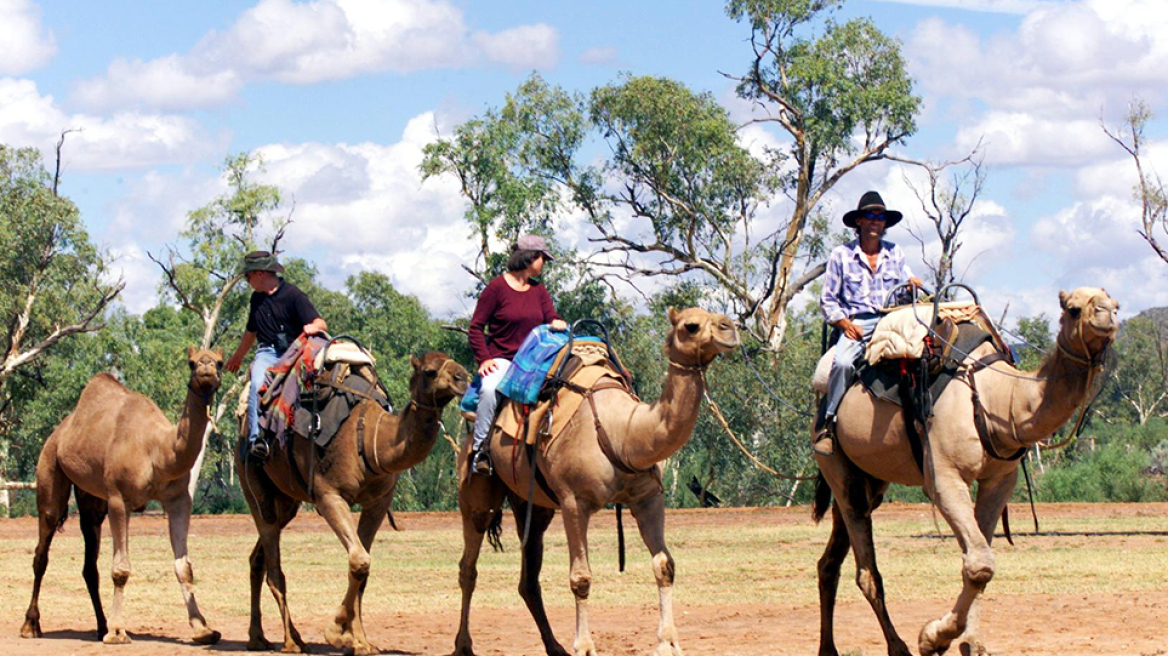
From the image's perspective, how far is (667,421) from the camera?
9891 mm

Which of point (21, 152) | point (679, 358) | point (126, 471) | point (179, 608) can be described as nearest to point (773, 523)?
point (179, 608)

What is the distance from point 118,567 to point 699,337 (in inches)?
255

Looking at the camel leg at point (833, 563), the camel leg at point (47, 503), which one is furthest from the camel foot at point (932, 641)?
the camel leg at point (47, 503)

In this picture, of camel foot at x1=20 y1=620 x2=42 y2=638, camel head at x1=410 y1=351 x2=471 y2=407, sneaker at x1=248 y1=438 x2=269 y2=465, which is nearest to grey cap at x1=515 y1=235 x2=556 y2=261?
camel head at x1=410 y1=351 x2=471 y2=407

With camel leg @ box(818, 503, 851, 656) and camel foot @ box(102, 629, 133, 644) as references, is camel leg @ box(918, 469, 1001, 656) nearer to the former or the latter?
camel leg @ box(818, 503, 851, 656)

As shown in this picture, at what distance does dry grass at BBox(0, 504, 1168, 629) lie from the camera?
55.8ft

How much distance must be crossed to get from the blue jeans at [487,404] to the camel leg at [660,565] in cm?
156

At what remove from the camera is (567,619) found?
15039 mm

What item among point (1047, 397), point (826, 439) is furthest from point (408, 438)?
point (1047, 397)

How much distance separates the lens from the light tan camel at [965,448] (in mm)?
9297

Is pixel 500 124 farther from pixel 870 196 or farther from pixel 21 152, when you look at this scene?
pixel 870 196

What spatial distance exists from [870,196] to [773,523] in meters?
22.8

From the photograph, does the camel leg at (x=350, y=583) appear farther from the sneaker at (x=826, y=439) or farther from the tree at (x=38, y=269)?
the tree at (x=38, y=269)

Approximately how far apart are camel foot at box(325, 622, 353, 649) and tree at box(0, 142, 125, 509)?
36.1 m
